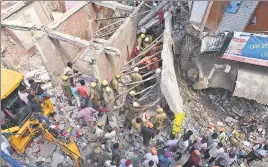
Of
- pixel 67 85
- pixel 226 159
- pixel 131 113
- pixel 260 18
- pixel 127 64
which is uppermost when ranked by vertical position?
pixel 260 18

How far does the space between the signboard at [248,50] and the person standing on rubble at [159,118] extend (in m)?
3.04

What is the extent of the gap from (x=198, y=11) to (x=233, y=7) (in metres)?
1.30

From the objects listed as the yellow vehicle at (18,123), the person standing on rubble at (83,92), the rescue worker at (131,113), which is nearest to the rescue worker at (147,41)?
the rescue worker at (131,113)

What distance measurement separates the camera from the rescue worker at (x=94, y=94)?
884cm

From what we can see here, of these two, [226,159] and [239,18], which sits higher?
[239,18]

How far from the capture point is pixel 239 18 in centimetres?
911


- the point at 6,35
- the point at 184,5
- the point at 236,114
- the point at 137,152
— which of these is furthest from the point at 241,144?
the point at 6,35

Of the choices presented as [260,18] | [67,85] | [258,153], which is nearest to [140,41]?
[67,85]

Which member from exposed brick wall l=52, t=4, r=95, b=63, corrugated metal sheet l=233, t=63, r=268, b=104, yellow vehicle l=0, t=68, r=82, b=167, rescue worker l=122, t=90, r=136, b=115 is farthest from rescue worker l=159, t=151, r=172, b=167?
exposed brick wall l=52, t=4, r=95, b=63

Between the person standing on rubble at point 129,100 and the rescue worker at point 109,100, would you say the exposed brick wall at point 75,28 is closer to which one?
the rescue worker at point 109,100

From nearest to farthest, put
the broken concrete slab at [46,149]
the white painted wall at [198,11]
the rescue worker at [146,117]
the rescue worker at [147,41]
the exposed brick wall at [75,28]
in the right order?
the broken concrete slab at [46,149] → the rescue worker at [146,117] → the white painted wall at [198,11] → the exposed brick wall at [75,28] → the rescue worker at [147,41]

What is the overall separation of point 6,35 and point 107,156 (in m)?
6.73

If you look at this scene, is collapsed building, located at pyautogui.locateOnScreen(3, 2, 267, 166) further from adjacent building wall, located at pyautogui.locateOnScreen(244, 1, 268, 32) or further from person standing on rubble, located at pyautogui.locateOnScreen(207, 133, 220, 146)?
adjacent building wall, located at pyautogui.locateOnScreen(244, 1, 268, 32)

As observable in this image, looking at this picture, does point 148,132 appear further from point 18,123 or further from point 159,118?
point 18,123
